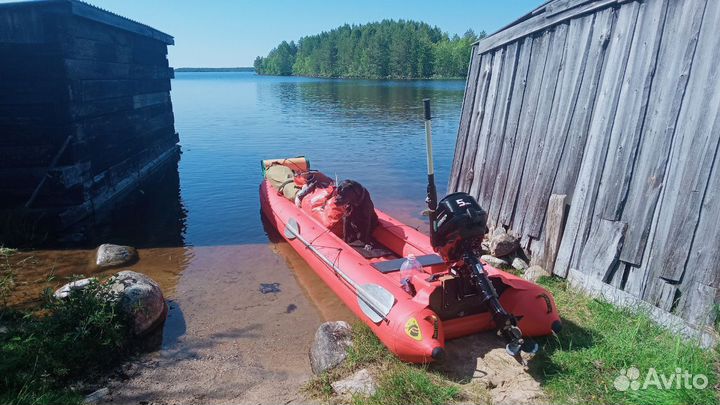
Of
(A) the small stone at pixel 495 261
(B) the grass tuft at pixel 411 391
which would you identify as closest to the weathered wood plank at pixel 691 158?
(A) the small stone at pixel 495 261

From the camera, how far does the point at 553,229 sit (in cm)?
612

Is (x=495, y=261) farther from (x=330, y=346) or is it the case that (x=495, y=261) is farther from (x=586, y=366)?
(x=330, y=346)

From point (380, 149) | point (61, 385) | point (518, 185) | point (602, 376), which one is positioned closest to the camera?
point (602, 376)

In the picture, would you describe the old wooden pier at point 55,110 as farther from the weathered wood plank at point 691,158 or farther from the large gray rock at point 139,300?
the weathered wood plank at point 691,158

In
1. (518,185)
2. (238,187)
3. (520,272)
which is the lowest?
(238,187)

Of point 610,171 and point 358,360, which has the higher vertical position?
point 610,171

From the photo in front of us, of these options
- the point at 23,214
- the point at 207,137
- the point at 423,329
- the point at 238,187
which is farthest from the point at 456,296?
the point at 207,137

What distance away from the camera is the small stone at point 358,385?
412 centimetres

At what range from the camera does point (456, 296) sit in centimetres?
485

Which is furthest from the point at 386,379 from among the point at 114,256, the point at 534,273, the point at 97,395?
the point at 114,256

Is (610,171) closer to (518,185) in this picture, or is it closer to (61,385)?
(518,185)

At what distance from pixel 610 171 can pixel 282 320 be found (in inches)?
181

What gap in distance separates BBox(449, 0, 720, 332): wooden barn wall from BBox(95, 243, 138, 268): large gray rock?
645 centimetres

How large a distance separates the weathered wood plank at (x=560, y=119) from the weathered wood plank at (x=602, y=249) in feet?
2.88
